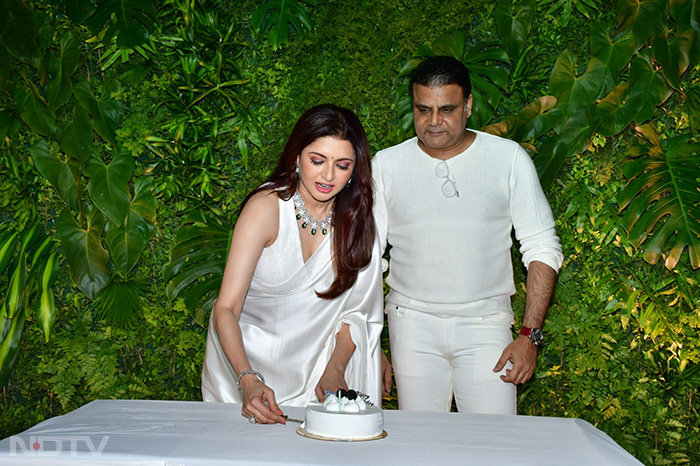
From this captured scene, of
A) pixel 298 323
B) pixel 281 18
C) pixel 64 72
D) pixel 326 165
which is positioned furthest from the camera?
pixel 64 72

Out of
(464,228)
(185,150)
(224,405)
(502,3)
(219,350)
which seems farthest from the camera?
(185,150)

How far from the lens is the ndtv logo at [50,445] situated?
1.57 m

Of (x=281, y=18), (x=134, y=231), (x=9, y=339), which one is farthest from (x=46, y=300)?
(x=281, y=18)

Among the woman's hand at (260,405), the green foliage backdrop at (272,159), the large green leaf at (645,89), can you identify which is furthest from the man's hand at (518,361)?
the large green leaf at (645,89)

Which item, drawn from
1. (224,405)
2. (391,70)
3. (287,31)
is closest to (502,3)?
(391,70)

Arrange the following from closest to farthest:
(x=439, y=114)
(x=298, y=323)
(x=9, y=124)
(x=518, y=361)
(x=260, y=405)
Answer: (x=260, y=405) → (x=298, y=323) → (x=518, y=361) → (x=439, y=114) → (x=9, y=124)

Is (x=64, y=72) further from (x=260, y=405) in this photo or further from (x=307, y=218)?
(x=260, y=405)

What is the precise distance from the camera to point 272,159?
3662mm

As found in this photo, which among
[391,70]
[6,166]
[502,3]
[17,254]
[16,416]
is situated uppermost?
[502,3]

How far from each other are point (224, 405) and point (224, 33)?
2.15m

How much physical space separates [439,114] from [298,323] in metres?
0.89

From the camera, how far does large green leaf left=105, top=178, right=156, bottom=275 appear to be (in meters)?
3.64

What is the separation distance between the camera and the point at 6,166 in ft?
12.4

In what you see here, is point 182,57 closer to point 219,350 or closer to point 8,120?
point 8,120
